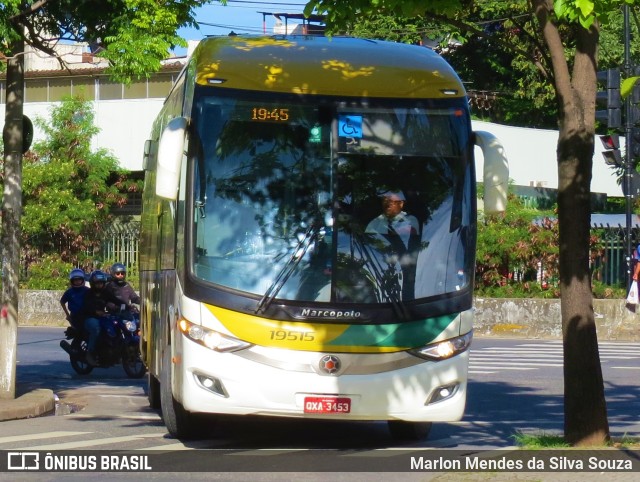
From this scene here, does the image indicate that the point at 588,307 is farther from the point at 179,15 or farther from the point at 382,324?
the point at 179,15

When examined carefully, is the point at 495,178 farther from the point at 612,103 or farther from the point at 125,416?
the point at 612,103

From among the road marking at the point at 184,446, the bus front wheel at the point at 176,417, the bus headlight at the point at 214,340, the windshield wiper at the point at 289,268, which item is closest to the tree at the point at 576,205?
the windshield wiper at the point at 289,268

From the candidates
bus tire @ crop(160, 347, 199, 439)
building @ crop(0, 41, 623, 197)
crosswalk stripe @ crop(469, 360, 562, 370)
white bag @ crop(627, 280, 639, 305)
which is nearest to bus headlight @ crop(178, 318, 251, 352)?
bus tire @ crop(160, 347, 199, 439)

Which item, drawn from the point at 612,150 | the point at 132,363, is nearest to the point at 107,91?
the point at 612,150

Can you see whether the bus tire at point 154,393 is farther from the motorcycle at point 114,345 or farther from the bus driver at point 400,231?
the bus driver at point 400,231

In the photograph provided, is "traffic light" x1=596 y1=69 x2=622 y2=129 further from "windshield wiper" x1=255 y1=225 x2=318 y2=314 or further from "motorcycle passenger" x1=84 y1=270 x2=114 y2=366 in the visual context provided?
"windshield wiper" x1=255 y1=225 x2=318 y2=314

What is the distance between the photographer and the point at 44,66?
164 ft

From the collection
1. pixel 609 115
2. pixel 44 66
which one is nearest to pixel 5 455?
pixel 609 115

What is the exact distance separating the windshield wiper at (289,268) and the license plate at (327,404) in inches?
32.5

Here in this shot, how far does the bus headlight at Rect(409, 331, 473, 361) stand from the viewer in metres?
10.0

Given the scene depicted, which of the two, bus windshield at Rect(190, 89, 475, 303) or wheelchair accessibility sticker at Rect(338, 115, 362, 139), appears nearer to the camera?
bus windshield at Rect(190, 89, 475, 303)

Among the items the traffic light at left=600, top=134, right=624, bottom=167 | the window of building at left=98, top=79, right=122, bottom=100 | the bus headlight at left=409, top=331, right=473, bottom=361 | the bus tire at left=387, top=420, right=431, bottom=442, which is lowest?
the bus tire at left=387, top=420, right=431, bottom=442

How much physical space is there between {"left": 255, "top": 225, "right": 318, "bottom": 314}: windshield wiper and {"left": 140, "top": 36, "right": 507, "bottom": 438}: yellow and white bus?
1cm

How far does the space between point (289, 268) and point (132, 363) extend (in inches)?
346
